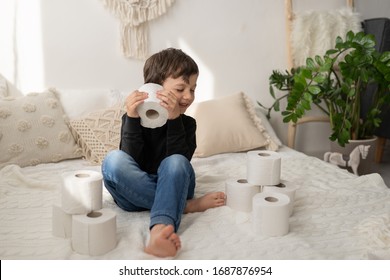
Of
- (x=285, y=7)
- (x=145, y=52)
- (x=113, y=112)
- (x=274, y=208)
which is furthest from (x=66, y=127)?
(x=285, y=7)

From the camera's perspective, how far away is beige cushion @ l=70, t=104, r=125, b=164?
6.84 ft

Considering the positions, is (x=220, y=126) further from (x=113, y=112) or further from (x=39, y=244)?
(x=39, y=244)

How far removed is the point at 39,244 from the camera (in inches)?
49.1

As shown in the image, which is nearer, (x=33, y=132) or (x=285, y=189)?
(x=285, y=189)

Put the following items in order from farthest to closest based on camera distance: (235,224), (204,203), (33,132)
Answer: (33,132) → (204,203) → (235,224)

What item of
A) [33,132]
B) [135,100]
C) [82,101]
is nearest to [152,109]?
[135,100]

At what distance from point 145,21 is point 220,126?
721mm

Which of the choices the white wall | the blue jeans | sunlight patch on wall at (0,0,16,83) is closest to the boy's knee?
the blue jeans

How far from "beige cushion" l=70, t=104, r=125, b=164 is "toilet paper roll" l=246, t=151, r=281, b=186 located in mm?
821

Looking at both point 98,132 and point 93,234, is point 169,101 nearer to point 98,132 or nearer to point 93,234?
point 93,234

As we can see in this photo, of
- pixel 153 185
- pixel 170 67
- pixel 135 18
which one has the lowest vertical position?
pixel 153 185

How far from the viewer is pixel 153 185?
4.56ft

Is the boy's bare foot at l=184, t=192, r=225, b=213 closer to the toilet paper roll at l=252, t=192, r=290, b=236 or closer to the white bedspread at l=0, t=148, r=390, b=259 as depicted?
the white bedspread at l=0, t=148, r=390, b=259

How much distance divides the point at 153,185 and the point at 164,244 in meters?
0.28
